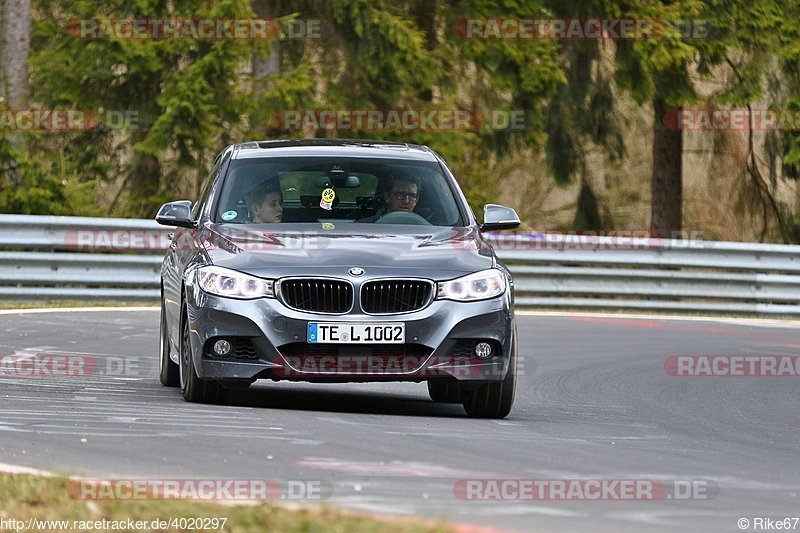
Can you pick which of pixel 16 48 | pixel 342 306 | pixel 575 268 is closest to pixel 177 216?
pixel 342 306

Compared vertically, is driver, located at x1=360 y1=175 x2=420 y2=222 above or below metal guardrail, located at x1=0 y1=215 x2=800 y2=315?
above

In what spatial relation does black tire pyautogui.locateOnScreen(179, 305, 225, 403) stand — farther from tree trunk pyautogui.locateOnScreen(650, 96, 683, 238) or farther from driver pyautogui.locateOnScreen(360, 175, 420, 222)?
tree trunk pyautogui.locateOnScreen(650, 96, 683, 238)

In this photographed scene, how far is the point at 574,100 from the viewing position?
1176 inches

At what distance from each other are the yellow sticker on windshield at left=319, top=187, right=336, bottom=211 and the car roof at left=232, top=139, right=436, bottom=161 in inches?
17.5

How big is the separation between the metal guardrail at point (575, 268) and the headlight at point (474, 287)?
1152cm

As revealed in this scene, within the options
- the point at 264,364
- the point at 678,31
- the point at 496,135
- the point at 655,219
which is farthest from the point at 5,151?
the point at 264,364

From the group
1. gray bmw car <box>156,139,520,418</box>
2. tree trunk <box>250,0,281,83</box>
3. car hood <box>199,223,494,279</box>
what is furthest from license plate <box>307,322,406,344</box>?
tree trunk <box>250,0,281,83</box>

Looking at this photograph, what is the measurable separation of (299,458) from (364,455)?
0.35 m

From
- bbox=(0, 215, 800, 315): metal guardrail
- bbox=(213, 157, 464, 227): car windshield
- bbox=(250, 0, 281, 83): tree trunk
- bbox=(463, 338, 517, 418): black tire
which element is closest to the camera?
bbox=(463, 338, 517, 418): black tire

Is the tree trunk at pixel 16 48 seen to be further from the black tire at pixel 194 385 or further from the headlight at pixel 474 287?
the headlight at pixel 474 287

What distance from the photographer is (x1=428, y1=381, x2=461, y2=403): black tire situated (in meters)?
11.3

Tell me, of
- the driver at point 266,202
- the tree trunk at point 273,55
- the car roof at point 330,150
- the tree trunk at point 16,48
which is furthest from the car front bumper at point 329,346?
the tree trunk at point 273,55

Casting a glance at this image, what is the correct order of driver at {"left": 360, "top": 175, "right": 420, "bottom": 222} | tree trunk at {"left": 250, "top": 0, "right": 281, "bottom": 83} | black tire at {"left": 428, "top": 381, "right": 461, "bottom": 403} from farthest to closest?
tree trunk at {"left": 250, "top": 0, "right": 281, "bottom": 83}, black tire at {"left": 428, "top": 381, "right": 461, "bottom": 403}, driver at {"left": 360, "top": 175, "right": 420, "bottom": 222}

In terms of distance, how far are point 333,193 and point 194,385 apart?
5.31ft
